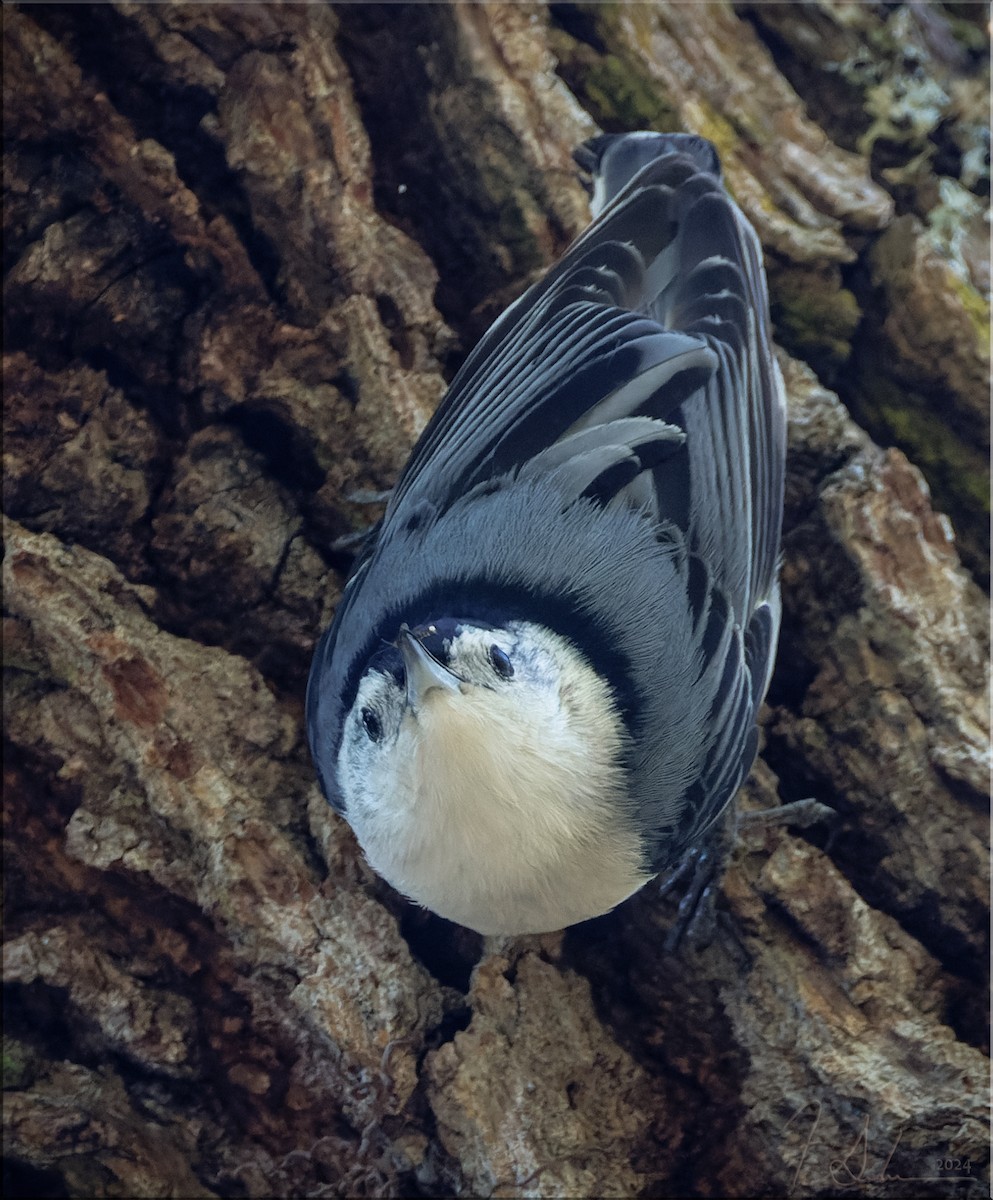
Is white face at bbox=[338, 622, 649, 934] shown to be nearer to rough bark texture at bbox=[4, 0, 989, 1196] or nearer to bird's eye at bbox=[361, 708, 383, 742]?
bird's eye at bbox=[361, 708, 383, 742]

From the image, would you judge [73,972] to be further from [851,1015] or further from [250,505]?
[851,1015]

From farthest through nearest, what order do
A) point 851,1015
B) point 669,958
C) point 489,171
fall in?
point 489,171 < point 669,958 < point 851,1015

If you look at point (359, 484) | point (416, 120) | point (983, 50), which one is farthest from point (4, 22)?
point (983, 50)
